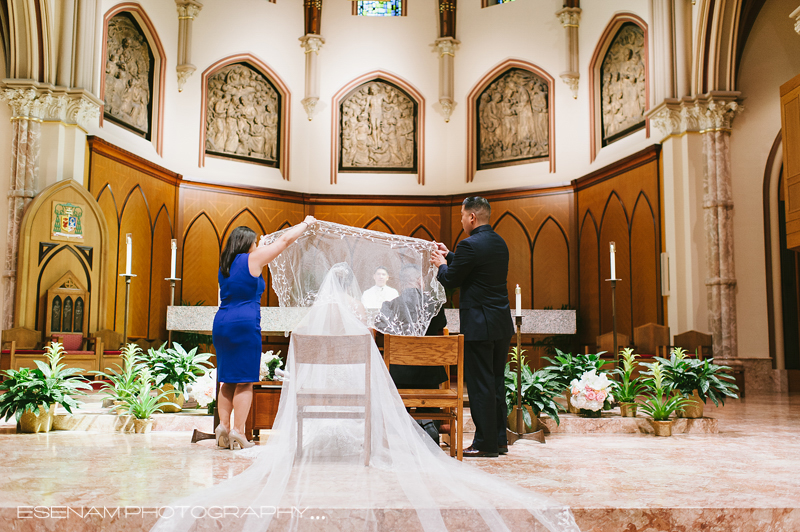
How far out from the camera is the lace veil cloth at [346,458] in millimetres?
2750

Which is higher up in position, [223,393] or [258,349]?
[258,349]

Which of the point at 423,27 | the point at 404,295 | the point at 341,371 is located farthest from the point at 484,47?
the point at 341,371

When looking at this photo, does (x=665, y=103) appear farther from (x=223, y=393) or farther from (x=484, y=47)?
(x=223, y=393)

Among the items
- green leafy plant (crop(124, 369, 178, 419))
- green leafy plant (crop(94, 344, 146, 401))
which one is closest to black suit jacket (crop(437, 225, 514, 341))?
green leafy plant (crop(124, 369, 178, 419))

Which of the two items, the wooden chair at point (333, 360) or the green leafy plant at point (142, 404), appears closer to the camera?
the wooden chair at point (333, 360)

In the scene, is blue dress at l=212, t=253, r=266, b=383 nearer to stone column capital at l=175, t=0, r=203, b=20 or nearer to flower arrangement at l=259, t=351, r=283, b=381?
flower arrangement at l=259, t=351, r=283, b=381

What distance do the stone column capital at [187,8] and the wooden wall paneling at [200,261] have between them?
3.40 m

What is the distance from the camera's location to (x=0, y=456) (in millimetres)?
4105

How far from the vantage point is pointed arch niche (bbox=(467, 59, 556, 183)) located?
12.1m

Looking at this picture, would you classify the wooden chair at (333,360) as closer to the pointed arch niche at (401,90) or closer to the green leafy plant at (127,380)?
the green leafy plant at (127,380)

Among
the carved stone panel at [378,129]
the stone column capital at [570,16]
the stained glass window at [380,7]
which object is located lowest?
the carved stone panel at [378,129]

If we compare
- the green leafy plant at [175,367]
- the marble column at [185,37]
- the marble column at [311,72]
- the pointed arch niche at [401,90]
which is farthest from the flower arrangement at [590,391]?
the marble column at [185,37]

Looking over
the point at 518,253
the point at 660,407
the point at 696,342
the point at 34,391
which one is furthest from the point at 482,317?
the point at 518,253

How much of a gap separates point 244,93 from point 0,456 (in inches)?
369
